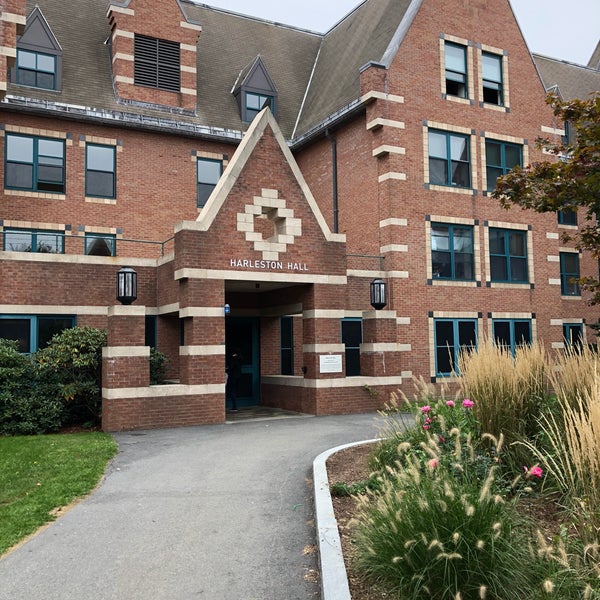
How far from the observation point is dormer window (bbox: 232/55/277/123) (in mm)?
24672

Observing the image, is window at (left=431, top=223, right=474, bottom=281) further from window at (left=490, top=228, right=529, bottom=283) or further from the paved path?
the paved path

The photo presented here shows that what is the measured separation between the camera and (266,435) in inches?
504

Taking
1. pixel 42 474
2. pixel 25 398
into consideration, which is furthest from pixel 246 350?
pixel 42 474

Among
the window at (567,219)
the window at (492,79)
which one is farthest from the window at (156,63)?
the window at (567,219)

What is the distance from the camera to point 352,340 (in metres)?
20.7

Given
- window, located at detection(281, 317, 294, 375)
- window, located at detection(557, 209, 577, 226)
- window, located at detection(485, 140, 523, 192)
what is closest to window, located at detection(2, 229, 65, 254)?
window, located at detection(281, 317, 294, 375)

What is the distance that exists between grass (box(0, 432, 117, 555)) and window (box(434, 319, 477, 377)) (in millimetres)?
11697

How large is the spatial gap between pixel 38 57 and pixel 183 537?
19587mm

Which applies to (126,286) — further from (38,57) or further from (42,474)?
(38,57)

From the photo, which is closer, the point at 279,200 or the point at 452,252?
the point at 279,200

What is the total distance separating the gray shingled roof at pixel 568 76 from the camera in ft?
101

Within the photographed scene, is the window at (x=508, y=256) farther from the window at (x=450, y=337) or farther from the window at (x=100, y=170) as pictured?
the window at (x=100, y=170)

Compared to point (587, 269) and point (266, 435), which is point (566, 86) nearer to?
point (587, 269)

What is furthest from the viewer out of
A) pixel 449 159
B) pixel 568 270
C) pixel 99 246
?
pixel 568 270
